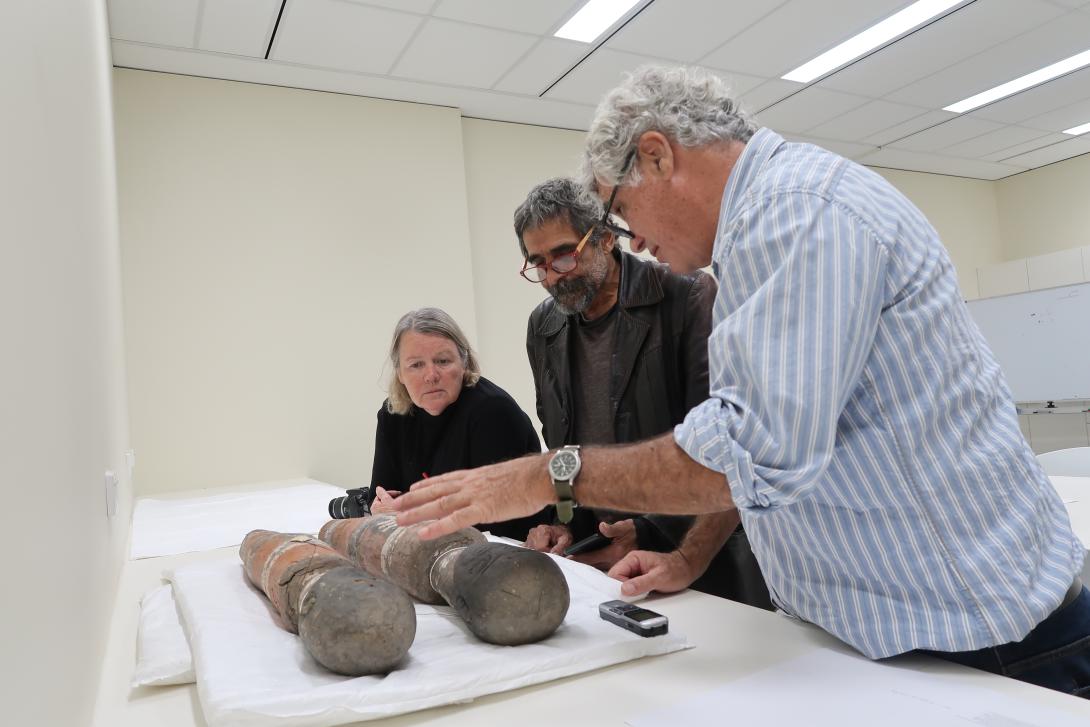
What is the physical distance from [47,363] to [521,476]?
1.80 feet

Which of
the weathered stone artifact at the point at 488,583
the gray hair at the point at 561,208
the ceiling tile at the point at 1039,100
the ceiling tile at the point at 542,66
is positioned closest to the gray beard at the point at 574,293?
the gray hair at the point at 561,208

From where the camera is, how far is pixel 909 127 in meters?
5.86

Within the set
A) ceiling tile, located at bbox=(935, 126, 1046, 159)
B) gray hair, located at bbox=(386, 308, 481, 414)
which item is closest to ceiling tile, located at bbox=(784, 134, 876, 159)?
ceiling tile, located at bbox=(935, 126, 1046, 159)

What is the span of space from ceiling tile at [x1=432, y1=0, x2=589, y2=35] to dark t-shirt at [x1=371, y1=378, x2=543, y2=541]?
218 centimetres

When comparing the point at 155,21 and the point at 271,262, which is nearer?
the point at 155,21

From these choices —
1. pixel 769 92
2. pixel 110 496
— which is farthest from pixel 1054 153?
pixel 110 496

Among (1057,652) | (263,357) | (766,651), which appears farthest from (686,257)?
(263,357)

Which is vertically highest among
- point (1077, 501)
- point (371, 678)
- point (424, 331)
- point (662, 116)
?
point (662, 116)

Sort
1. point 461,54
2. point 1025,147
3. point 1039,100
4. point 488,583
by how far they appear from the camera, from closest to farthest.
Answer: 1. point 488,583
2. point 461,54
3. point 1039,100
4. point 1025,147

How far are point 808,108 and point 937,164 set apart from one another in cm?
256

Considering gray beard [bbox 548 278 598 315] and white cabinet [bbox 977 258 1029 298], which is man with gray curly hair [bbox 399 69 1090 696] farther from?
white cabinet [bbox 977 258 1029 298]

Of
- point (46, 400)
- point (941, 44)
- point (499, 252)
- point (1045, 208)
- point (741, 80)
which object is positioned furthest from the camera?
point (1045, 208)

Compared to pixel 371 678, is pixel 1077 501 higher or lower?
lower

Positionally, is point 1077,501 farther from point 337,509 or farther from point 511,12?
point 511,12
